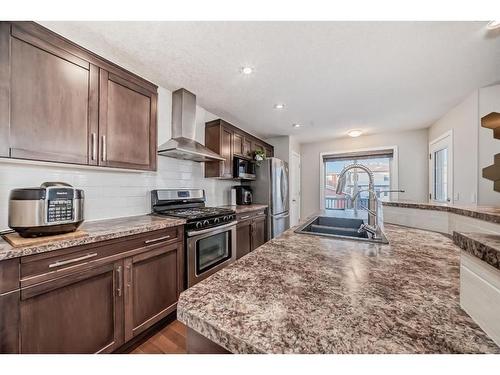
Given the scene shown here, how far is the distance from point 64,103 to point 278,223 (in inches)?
129

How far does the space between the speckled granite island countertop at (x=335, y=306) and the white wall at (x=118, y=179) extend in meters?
1.65

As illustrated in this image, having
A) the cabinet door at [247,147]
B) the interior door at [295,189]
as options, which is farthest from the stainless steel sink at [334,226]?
the interior door at [295,189]

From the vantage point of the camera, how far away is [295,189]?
482 cm

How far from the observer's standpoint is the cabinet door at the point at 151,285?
148 centimetres

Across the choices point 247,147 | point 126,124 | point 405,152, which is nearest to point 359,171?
point 405,152

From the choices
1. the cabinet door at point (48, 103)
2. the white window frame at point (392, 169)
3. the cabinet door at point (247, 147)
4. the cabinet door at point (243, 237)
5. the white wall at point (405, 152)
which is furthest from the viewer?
the white window frame at point (392, 169)

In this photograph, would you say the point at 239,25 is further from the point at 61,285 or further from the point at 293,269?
the point at 61,285

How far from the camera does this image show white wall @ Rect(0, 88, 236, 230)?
1421 millimetres

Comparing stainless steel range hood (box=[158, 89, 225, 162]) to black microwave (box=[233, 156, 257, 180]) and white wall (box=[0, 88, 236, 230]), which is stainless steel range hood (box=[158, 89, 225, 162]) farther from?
black microwave (box=[233, 156, 257, 180])

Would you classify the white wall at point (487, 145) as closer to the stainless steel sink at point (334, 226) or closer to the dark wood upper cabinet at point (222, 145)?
the stainless steel sink at point (334, 226)

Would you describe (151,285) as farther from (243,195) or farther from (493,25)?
(493,25)

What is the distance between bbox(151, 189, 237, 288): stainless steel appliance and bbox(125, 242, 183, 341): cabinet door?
0.45ft

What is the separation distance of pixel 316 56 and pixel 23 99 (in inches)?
81.7

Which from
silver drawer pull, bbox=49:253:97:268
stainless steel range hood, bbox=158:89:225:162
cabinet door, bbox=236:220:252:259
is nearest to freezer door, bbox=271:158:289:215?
cabinet door, bbox=236:220:252:259
